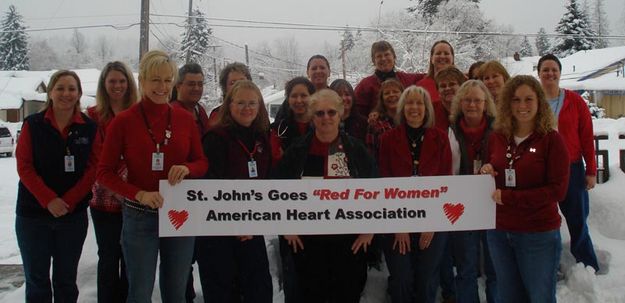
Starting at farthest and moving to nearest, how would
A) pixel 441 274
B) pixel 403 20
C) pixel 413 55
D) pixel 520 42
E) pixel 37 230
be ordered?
1. pixel 520 42
2. pixel 403 20
3. pixel 413 55
4. pixel 441 274
5. pixel 37 230

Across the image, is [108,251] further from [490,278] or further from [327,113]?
[490,278]

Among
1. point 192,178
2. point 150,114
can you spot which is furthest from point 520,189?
point 150,114

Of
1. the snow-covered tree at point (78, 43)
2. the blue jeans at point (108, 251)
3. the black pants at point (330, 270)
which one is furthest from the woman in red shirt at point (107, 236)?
the snow-covered tree at point (78, 43)

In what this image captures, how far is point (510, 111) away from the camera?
3666 mm

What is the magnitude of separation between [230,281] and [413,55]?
1104 inches

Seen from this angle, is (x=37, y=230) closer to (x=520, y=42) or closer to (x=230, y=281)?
(x=230, y=281)

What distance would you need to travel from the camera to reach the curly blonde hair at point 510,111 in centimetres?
353

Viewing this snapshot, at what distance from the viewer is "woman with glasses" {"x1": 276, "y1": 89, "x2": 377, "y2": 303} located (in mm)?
3842

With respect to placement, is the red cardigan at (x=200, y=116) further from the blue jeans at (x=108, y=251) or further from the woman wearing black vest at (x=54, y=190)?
the blue jeans at (x=108, y=251)

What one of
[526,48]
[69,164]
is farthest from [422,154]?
[526,48]

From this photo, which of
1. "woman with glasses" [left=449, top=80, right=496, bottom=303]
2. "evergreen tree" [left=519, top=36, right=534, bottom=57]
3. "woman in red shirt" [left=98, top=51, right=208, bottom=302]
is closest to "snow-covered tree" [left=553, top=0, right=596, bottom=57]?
"evergreen tree" [left=519, top=36, right=534, bottom=57]

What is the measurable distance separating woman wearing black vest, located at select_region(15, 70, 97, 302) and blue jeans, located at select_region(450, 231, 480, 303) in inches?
130

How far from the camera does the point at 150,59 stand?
137 inches

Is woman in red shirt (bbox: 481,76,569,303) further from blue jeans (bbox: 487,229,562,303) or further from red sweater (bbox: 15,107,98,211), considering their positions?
red sweater (bbox: 15,107,98,211)
